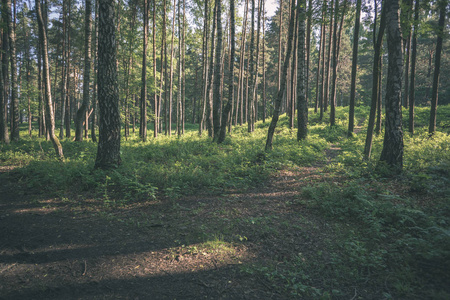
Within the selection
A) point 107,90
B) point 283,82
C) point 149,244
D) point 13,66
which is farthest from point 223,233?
point 13,66

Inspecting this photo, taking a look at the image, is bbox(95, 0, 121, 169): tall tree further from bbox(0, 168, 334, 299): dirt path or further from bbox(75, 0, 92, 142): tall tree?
bbox(75, 0, 92, 142): tall tree

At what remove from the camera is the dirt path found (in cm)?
296

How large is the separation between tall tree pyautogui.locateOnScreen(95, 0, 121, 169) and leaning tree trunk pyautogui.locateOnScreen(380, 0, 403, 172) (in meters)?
9.53

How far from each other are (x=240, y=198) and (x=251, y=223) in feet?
5.14

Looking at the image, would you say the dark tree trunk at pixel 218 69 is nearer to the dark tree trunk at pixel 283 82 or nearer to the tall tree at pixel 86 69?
the dark tree trunk at pixel 283 82

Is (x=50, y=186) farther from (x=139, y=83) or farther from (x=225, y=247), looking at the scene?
(x=139, y=83)

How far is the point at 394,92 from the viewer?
7.41 meters

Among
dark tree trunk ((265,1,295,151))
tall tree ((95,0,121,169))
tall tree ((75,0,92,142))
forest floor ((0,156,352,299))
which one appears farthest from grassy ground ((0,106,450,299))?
tall tree ((75,0,92,142))

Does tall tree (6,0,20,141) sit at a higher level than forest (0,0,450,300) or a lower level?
higher

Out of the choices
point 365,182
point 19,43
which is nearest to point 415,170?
point 365,182

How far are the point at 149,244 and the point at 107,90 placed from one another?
5690mm

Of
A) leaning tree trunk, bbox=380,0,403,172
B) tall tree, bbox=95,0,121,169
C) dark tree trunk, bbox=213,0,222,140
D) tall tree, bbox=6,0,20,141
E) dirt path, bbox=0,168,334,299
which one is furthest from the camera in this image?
tall tree, bbox=6,0,20,141

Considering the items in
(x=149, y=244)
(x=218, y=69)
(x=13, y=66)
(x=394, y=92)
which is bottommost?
(x=149, y=244)

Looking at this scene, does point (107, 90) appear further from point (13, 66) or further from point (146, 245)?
point (13, 66)
